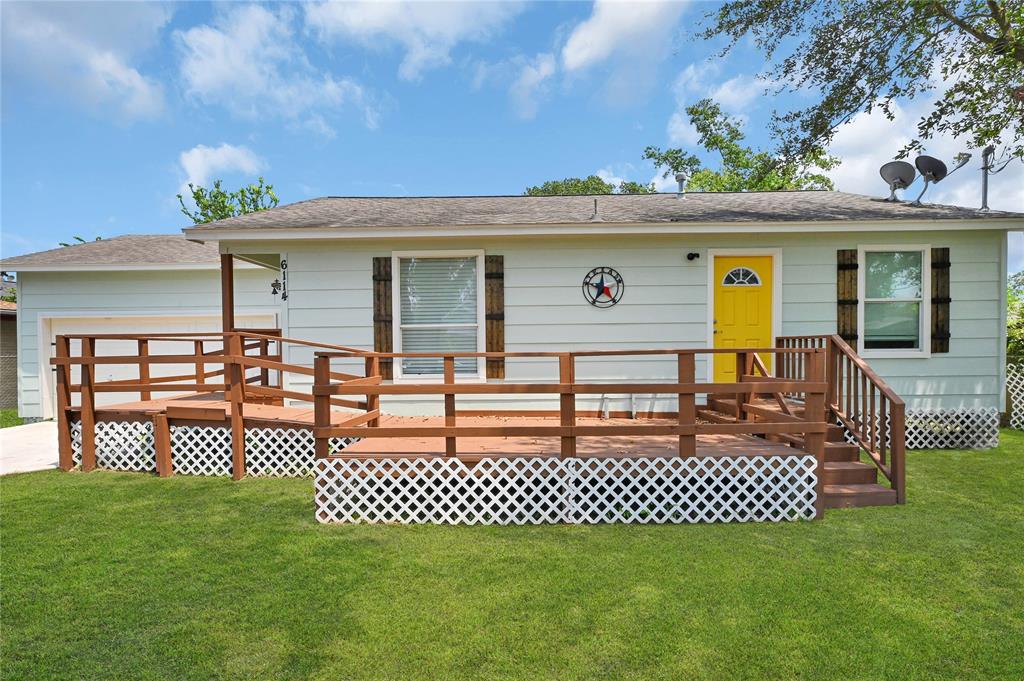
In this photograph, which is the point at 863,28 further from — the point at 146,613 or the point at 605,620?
the point at 146,613

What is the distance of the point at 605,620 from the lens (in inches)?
111

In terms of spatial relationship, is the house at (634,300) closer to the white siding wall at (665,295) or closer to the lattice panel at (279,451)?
the white siding wall at (665,295)

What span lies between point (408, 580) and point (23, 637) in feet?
6.34

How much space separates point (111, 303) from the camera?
10117 mm

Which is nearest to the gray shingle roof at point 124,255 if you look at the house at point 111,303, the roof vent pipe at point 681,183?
the house at point 111,303

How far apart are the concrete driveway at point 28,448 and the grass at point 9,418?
25.4 inches

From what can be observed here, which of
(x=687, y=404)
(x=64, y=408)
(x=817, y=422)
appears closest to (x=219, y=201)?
(x=64, y=408)

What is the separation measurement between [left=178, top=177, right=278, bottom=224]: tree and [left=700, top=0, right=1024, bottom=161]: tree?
81.7ft

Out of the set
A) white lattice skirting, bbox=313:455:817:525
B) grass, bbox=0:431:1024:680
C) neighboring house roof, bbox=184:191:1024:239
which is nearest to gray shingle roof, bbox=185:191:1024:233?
neighboring house roof, bbox=184:191:1024:239

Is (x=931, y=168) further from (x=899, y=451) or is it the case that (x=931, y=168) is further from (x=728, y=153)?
(x=728, y=153)

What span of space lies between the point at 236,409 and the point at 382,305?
2174mm

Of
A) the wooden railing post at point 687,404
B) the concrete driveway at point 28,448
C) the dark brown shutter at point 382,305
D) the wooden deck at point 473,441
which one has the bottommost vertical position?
the concrete driveway at point 28,448

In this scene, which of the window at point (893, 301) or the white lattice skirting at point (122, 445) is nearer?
the white lattice skirting at point (122, 445)

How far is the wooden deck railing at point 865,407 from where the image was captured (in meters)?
4.73
